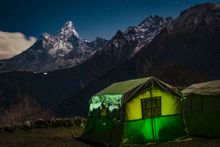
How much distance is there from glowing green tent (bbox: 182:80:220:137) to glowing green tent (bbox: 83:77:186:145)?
215cm

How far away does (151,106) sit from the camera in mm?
20047

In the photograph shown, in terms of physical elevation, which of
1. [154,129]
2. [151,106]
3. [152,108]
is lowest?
[154,129]

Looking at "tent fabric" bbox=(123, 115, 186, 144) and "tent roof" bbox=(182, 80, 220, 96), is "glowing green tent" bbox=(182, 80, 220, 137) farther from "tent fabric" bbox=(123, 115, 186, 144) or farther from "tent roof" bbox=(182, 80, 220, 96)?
"tent fabric" bbox=(123, 115, 186, 144)

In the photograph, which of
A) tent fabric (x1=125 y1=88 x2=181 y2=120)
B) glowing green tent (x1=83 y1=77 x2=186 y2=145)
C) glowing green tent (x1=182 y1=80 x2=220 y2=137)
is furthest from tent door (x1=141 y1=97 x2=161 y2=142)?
glowing green tent (x1=182 y1=80 x2=220 y2=137)

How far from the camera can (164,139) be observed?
64.8ft

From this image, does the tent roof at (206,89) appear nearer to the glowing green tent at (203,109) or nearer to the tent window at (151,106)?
the glowing green tent at (203,109)

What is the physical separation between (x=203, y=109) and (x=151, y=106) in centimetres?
408

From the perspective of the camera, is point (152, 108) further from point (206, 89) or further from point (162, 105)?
point (206, 89)

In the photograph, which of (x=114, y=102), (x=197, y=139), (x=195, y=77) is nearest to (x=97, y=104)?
(x=114, y=102)

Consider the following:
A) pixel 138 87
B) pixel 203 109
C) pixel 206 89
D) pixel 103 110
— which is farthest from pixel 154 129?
pixel 206 89

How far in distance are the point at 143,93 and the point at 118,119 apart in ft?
6.57

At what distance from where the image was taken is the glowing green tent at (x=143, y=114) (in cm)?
1923

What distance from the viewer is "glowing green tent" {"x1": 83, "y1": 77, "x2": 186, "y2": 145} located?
19.2 meters

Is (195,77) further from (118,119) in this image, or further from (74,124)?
(118,119)
